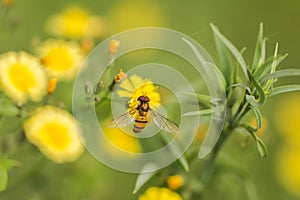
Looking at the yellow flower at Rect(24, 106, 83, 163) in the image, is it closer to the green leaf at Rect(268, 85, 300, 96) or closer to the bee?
the bee

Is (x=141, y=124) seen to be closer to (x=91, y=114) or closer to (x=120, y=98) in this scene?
(x=120, y=98)


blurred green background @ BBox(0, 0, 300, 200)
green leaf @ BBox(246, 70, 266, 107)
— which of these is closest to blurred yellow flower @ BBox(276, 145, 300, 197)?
blurred green background @ BBox(0, 0, 300, 200)

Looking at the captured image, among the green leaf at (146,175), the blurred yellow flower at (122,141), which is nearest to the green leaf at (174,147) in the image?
the green leaf at (146,175)

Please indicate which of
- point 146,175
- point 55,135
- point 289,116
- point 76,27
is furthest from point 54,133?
point 289,116

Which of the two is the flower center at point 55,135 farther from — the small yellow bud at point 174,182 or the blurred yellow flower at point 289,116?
the blurred yellow flower at point 289,116

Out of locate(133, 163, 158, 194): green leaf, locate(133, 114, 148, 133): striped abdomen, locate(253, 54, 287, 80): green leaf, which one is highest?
locate(133, 114, 148, 133): striped abdomen

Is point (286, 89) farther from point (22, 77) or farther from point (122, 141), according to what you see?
point (122, 141)

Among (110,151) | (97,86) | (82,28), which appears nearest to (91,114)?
(97,86)
